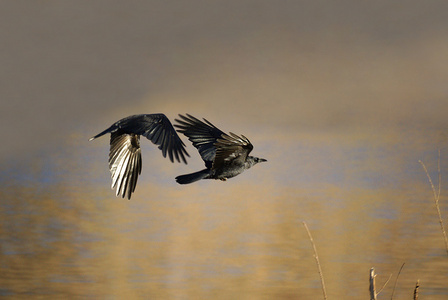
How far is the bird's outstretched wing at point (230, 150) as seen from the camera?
4.37 meters

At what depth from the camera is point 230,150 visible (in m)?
4.39

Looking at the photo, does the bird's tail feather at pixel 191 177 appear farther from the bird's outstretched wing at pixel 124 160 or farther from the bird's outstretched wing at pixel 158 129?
the bird's outstretched wing at pixel 124 160

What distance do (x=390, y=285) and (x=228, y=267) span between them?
1.68m

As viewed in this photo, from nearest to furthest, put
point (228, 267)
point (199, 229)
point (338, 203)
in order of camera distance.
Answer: point (228, 267), point (199, 229), point (338, 203)

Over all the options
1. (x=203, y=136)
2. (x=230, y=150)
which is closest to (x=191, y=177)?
(x=230, y=150)

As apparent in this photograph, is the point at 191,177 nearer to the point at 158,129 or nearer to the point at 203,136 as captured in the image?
the point at 158,129

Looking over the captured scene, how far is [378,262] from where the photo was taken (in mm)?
8594

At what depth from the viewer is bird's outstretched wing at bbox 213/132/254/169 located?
4.37 meters

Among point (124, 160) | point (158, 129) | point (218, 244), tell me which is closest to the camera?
point (158, 129)

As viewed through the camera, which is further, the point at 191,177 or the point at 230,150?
the point at 230,150

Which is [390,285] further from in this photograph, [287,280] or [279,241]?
[279,241]

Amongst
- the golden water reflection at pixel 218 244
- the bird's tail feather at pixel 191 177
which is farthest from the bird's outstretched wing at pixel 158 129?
the golden water reflection at pixel 218 244

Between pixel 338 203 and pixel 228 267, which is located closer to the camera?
pixel 228 267

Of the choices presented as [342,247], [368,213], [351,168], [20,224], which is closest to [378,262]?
[342,247]
